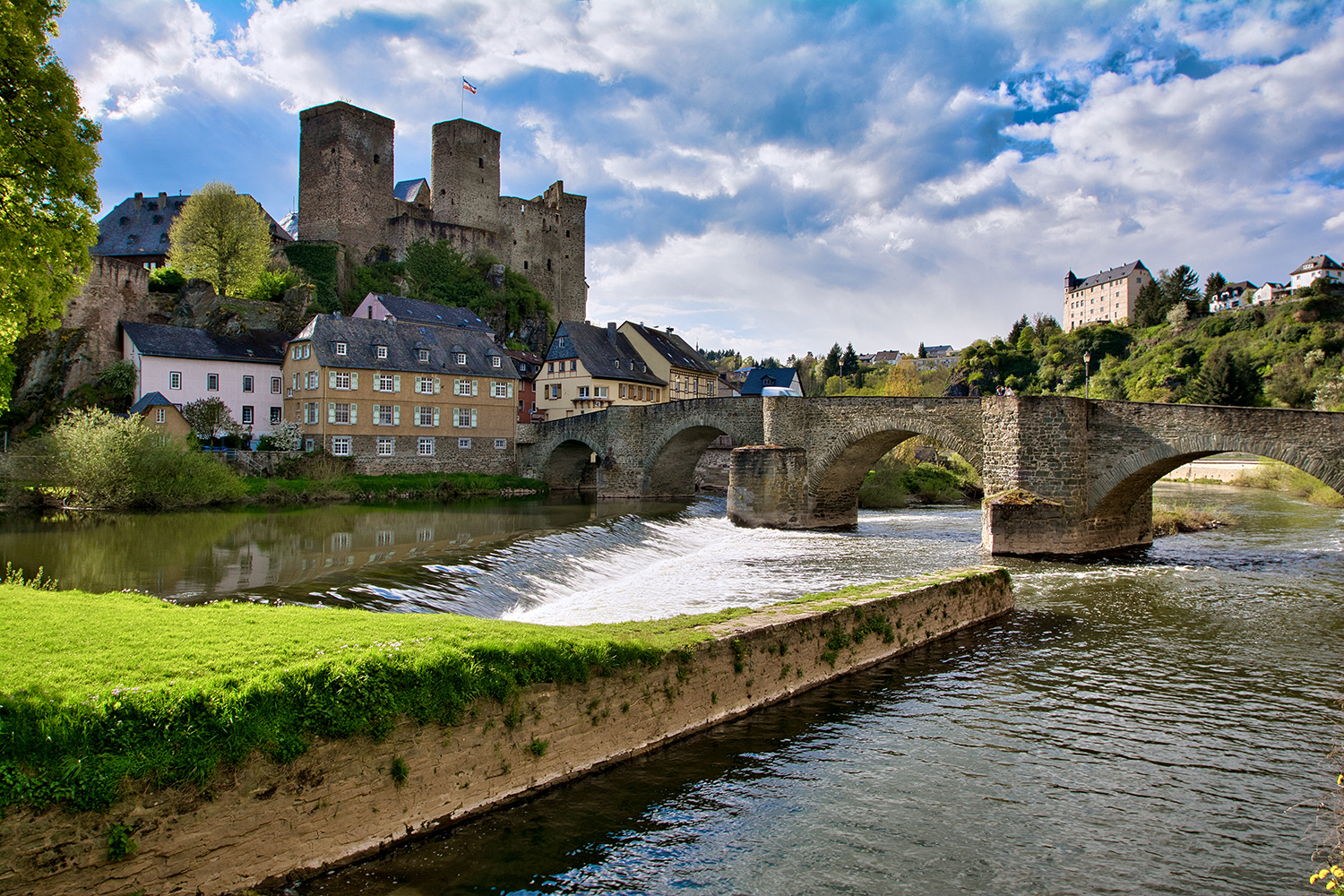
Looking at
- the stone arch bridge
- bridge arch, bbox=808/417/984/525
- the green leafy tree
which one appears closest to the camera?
the stone arch bridge

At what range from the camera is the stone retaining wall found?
13.0ft

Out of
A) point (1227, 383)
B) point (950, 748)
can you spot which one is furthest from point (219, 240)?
point (1227, 383)

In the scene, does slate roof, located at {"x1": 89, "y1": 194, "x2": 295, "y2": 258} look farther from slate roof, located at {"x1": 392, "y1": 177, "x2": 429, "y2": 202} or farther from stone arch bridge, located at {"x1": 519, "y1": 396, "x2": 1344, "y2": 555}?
stone arch bridge, located at {"x1": 519, "y1": 396, "x2": 1344, "y2": 555}

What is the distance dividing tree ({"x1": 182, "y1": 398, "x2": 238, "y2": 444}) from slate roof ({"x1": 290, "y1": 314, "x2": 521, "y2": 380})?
4862mm

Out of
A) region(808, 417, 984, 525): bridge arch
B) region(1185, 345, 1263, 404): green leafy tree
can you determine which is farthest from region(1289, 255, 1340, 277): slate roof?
region(808, 417, 984, 525): bridge arch

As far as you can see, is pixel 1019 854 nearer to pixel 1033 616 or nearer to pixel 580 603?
pixel 1033 616

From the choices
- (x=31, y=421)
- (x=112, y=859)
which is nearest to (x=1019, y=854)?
(x=112, y=859)

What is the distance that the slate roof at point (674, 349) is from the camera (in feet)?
176

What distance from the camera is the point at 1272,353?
177 ft

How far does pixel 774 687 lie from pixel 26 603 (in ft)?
22.6

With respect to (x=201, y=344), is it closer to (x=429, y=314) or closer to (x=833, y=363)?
(x=429, y=314)

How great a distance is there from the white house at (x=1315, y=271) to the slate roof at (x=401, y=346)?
72947 millimetres

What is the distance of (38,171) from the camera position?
1248cm

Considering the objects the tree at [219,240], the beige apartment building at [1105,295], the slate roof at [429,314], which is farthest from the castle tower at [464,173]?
the beige apartment building at [1105,295]
